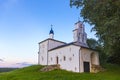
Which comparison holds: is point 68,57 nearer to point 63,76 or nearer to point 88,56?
point 88,56

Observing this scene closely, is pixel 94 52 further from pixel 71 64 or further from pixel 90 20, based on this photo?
pixel 90 20

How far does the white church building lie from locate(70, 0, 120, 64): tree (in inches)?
416

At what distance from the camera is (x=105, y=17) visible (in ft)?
85.3

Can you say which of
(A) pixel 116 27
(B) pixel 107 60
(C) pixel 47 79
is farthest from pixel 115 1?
(B) pixel 107 60

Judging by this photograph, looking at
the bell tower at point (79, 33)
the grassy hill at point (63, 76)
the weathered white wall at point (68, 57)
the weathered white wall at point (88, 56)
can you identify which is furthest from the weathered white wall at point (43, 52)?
the grassy hill at point (63, 76)

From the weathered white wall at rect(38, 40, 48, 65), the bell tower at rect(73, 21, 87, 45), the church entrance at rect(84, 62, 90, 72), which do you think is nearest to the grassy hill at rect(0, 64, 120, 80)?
the church entrance at rect(84, 62, 90, 72)

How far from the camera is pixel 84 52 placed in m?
39.4

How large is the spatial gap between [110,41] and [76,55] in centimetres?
1443

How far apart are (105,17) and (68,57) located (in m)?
16.2

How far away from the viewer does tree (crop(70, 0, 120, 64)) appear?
2401 centimetres

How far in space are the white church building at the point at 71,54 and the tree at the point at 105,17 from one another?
10559 millimetres

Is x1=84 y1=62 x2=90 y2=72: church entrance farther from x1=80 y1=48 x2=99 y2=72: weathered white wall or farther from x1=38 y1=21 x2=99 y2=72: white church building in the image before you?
x1=80 y1=48 x2=99 y2=72: weathered white wall

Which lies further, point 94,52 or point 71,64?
point 94,52

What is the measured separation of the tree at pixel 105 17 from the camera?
2401 centimetres
